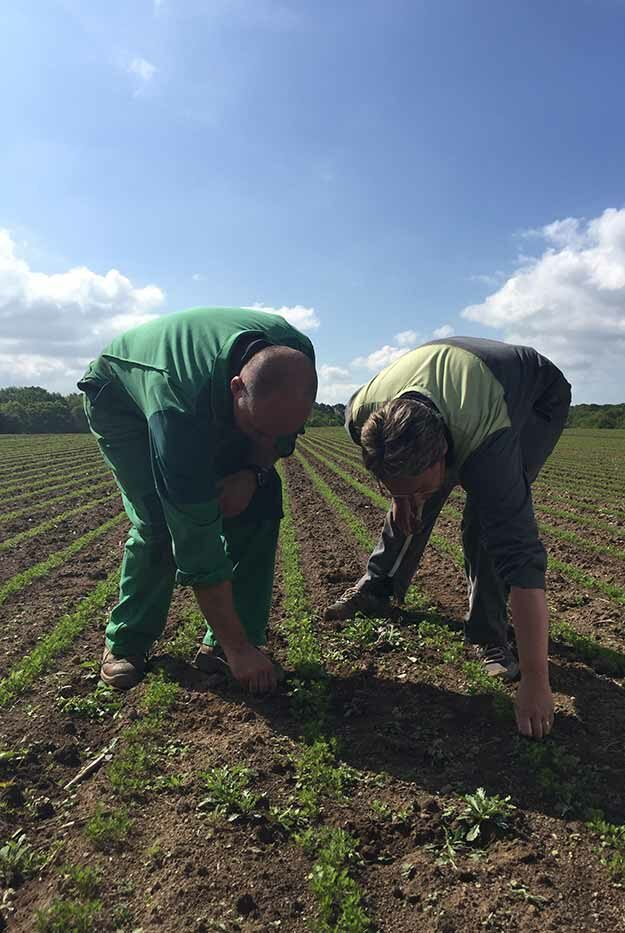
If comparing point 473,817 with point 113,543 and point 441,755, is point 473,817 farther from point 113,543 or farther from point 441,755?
point 113,543

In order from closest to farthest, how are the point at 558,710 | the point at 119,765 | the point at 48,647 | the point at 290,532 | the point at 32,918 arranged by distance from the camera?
Answer: the point at 32,918, the point at 119,765, the point at 558,710, the point at 48,647, the point at 290,532

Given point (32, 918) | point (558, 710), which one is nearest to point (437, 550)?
point (558, 710)

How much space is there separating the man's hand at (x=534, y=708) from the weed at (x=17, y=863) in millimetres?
2107

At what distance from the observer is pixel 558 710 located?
3299 mm

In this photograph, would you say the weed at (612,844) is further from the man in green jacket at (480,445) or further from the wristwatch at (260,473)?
the wristwatch at (260,473)

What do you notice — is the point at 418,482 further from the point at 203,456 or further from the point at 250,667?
the point at 250,667

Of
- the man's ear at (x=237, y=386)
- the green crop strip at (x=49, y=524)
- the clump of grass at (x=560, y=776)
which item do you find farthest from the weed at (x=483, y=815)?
the green crop strip at (x=49, y=524)

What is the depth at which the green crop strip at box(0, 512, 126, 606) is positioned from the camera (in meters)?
6.52

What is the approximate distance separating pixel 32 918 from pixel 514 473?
95.6 inches

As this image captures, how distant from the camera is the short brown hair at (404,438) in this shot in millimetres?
2344

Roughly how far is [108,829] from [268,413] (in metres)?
1.81

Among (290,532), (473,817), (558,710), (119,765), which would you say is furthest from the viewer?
(290,532)

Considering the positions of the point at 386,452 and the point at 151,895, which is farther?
the point at 386,452

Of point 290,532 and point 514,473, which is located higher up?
point 514,473
